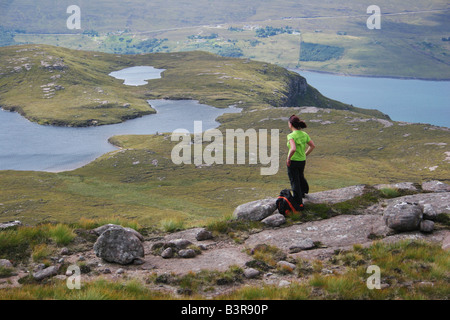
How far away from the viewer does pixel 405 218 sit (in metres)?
18.0

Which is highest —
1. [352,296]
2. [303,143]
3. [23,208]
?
[303,143]

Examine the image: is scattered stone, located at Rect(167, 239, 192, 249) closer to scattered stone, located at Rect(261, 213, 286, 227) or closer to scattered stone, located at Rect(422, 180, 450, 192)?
Result: scattered stone, located at Rect(261, 213, 286, 227)

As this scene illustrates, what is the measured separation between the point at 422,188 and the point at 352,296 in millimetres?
15999

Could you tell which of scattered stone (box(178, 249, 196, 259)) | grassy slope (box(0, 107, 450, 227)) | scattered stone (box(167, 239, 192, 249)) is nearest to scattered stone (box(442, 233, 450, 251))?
scattered stone (box(178, 249, 196, 259))

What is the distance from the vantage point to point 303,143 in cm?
2075

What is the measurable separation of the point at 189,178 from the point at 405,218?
10989 cm

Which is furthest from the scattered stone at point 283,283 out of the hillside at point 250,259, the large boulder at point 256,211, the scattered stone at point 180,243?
the large boulder at point 256,211

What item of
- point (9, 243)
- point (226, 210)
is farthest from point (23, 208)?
point (9, 243)

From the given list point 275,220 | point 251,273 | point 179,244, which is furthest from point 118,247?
point 275,220

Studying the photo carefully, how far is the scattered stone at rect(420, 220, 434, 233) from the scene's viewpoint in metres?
17.8

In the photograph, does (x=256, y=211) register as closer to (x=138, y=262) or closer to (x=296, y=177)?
(x=296, y=177)
